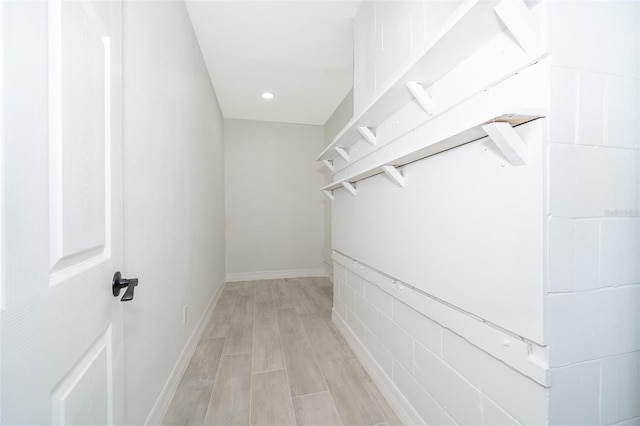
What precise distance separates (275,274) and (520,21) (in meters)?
3.99

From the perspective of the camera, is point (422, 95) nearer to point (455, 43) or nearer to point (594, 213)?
point (455, 43)

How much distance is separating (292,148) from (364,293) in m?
3.01

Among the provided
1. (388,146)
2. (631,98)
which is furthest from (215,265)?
(631,98)

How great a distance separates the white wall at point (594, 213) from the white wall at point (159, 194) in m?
1.43

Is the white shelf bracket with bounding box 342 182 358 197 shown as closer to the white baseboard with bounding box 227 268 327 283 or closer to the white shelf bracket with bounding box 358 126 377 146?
the white shelf bracket with bounding box 358 126 377 146

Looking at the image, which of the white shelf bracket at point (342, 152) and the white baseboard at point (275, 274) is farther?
the white baseboard at point (275, 274)

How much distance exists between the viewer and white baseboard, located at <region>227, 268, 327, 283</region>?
13.1ft

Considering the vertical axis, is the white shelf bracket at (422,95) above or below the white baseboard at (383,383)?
above

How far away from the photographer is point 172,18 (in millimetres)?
1535

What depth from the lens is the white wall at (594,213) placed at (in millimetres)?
693

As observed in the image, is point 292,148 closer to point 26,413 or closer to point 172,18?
point 172,18

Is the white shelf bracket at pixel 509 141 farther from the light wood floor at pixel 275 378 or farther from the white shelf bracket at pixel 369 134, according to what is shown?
the light wood floor at pixel 275 378

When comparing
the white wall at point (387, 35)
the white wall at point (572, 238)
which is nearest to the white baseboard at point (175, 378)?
the white wall at point (572, 238)

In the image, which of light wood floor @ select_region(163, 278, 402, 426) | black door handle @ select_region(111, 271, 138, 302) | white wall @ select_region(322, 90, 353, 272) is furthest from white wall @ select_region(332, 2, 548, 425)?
white wall @ select_region(322, 90, 353, 272)
